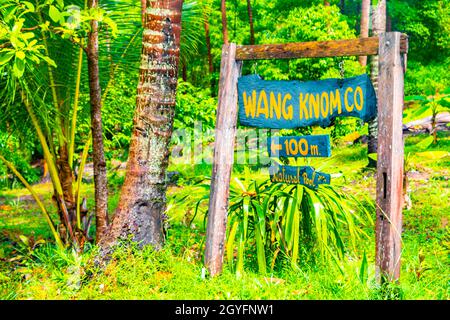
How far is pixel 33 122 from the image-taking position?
727cm

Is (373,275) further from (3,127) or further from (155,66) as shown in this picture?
(3,127)

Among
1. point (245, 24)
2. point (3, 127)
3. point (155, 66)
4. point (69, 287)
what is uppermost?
point (245, 24)

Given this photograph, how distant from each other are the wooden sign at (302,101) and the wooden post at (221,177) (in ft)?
0.40

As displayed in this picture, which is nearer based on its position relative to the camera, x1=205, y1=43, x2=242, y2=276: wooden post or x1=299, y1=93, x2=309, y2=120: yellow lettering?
x1=299, y1=93, x2=309, y2=120: yellow lettering

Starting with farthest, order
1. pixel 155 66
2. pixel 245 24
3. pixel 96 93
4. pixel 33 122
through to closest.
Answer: pixel 245 24
pixel 33 122
pixel 96 93
pixel 155 66

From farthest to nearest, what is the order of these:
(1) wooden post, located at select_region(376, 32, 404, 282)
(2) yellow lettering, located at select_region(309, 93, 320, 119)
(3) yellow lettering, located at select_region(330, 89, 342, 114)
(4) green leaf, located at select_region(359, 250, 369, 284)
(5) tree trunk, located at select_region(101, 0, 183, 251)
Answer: (5) tree trunk, located at select_region(101, 0, 183, 251) < (2) yellow lettering, located at select_region(309, 93, 320, 119) < (3) yellow lettering, located at select_region(330, 89, 342, 114) < (4) green leaf, located at select_region(359, 250, 369, 284) < (1) wooden post, located at select_region(376, 32, 404, 282)

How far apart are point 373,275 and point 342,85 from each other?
1.48m

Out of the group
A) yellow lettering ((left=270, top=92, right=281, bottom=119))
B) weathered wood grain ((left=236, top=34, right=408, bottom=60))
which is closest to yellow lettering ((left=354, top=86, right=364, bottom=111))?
weathered wood grain ((left=236, top=34, right=408, bottom=60))

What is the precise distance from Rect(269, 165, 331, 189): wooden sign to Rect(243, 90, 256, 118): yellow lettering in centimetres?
52

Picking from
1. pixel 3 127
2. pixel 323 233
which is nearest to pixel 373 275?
pixel 323 233

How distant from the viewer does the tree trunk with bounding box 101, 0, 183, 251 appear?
5.55 metres

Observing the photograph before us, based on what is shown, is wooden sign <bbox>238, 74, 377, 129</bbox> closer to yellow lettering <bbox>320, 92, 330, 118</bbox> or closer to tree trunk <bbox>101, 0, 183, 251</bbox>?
yellow lettering <bbox>320, 92, 330, 118</bbox>

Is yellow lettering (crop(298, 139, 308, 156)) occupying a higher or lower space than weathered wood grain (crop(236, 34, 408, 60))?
lower

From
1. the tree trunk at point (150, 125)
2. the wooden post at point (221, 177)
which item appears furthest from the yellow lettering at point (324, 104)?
the tree trunk at point (150, 125)
